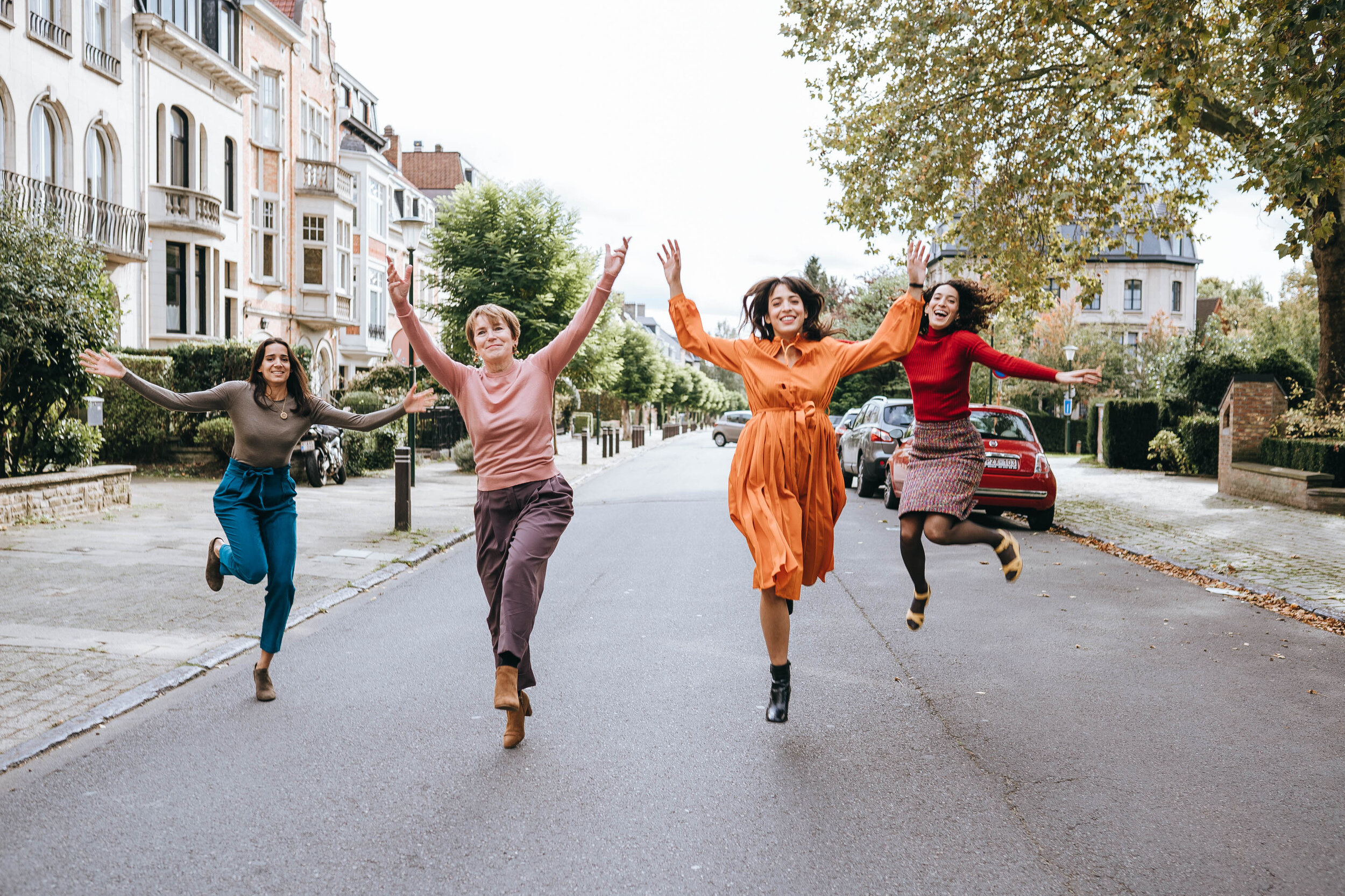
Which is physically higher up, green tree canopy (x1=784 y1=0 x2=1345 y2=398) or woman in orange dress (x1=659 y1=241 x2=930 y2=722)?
green tree canopy (x1=784 y1=0 x2=1345 y2=398)

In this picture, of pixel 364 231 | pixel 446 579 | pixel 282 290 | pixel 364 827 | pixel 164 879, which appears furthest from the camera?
pixel 364 231

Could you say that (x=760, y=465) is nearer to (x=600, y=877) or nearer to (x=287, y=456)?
(x=600, y=877)

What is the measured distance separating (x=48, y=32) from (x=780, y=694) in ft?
77.0

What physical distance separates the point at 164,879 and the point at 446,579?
20.0ft

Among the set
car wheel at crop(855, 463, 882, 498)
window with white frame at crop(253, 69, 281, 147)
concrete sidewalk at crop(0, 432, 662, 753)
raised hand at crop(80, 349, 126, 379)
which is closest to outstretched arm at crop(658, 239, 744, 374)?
raised hand at crop(80, 349, 126, 379)

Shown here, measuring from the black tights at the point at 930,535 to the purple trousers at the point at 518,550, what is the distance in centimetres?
195

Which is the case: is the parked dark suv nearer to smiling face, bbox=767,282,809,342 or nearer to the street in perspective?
the street in perspective

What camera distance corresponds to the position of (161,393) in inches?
202

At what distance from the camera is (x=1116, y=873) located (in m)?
3.21

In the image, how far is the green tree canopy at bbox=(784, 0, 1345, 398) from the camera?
530 inches

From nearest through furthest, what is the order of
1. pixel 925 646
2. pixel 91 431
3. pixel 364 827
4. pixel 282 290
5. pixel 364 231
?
1. pixel 364 827
2. pixel 925 646
3. pixel 91 431
4. pixel 282 290
5. pixel 364 231

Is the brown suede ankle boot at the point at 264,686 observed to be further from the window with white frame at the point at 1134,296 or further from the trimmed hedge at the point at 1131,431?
the window with white frame at the point at 1134,296

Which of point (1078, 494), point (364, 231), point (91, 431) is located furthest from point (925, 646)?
point (364, 231)

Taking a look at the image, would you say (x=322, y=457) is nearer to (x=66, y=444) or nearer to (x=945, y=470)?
(x=66, y=444)
